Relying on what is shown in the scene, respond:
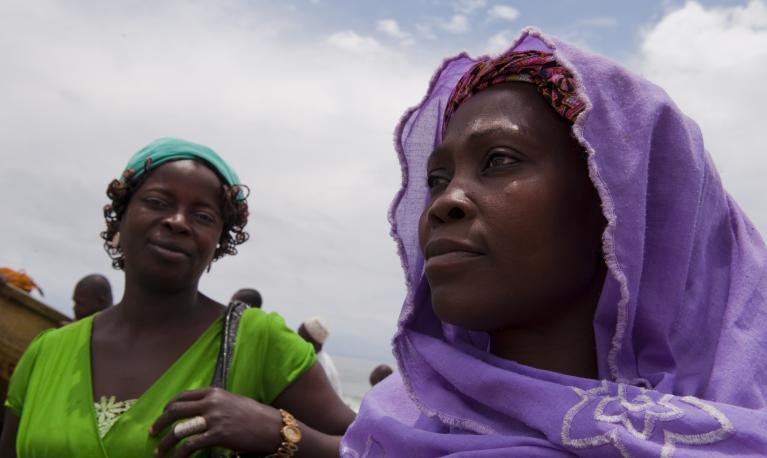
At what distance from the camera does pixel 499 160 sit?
5.97 feet

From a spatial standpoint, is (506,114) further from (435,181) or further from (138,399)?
(138,399)

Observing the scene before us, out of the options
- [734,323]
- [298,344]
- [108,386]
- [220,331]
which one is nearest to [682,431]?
[734,323]

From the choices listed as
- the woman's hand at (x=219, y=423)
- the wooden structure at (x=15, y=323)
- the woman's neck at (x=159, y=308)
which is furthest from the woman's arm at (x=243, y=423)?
the wooden structure at (x=15, y=323)

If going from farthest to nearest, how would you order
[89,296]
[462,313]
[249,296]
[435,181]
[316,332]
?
[316,332] → [249,296] → [89,296] → [435,181] → [462,313]

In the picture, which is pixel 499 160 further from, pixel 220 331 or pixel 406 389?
pixel 220 331

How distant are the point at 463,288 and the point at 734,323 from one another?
0.60m

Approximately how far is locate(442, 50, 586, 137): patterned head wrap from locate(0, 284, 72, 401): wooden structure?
3.18 m

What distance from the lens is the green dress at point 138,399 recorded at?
2.65 m

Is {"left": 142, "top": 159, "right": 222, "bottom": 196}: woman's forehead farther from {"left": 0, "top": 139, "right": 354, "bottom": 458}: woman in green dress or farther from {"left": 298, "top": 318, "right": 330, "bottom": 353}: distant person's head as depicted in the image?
{"left": 298, "top": 318, "right": 330, "bottom": 353}: distant person's head

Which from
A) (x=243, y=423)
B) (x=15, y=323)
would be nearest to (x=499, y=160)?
(x=243, y=423)

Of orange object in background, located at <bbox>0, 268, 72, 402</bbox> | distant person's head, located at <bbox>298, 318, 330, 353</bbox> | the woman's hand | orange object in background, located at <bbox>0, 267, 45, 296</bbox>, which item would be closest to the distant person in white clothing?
distant person's head, located at <bbox>298, 318, 330, 353</bbox>

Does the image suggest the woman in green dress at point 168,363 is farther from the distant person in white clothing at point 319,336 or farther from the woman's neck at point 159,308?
the distant person in white clothing at point 319,336

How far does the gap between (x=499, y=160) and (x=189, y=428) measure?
137 centimetres

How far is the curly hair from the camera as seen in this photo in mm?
3119
